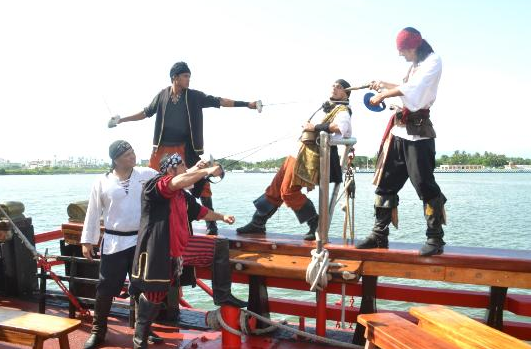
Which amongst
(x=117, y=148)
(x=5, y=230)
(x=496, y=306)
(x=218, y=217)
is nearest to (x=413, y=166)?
(x=496, y=306)

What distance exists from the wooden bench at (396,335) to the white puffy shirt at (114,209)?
2.06 meters

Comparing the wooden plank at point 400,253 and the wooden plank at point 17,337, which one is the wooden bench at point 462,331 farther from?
the wooden plank at point 17,337

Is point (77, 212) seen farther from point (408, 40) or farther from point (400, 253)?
point (408, 40)

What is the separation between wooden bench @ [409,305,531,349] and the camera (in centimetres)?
245

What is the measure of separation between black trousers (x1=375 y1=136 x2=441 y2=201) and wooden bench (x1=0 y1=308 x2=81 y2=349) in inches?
107

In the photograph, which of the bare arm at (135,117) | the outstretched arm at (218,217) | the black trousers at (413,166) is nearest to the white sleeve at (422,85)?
the black trousers at (413,166)

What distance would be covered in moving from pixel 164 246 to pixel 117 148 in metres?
1.03

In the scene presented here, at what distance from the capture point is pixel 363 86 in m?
4.22

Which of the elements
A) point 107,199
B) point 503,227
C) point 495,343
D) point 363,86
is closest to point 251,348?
point 107,199

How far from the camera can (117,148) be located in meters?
4.05

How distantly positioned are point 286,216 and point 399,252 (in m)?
24.0

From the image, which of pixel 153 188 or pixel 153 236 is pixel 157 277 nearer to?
pixel 153 236

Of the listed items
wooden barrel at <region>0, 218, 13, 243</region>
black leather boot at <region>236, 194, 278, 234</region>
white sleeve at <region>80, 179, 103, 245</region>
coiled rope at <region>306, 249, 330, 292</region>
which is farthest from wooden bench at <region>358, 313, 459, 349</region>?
wooden barrel at <region>0, 218, 13, 243</region>

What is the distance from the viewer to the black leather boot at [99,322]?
4152 mm
